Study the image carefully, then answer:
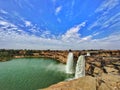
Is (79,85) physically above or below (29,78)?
above

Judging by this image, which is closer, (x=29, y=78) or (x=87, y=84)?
(x=87, y=84)

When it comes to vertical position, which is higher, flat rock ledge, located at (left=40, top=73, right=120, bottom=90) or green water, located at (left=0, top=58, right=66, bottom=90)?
flat rock ledge, located at (left=40, top=73, right=120, bottom=90)

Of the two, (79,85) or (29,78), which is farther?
(29,78)

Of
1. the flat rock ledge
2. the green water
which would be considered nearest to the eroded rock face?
the flat rock ledge

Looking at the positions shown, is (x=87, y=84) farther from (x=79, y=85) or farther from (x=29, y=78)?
(x=29, y=78)

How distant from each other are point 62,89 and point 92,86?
1.54 metres

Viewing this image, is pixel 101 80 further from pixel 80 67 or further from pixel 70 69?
pixel 70 69

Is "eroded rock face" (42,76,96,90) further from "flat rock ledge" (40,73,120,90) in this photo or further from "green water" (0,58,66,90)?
"green water" (0,58,66,90)

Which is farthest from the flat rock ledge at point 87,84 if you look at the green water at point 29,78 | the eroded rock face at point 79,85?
the green water at point 29,78

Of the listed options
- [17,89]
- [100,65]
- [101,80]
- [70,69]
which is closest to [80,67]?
[100,65]

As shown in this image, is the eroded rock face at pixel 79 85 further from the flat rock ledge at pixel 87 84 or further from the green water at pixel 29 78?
the green water at pixel 29 78

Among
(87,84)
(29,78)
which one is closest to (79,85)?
(87,84)

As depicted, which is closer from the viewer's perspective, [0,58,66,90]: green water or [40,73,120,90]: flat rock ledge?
[40,73,120,90]: flat rock ledge

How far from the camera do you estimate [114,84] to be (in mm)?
9047
